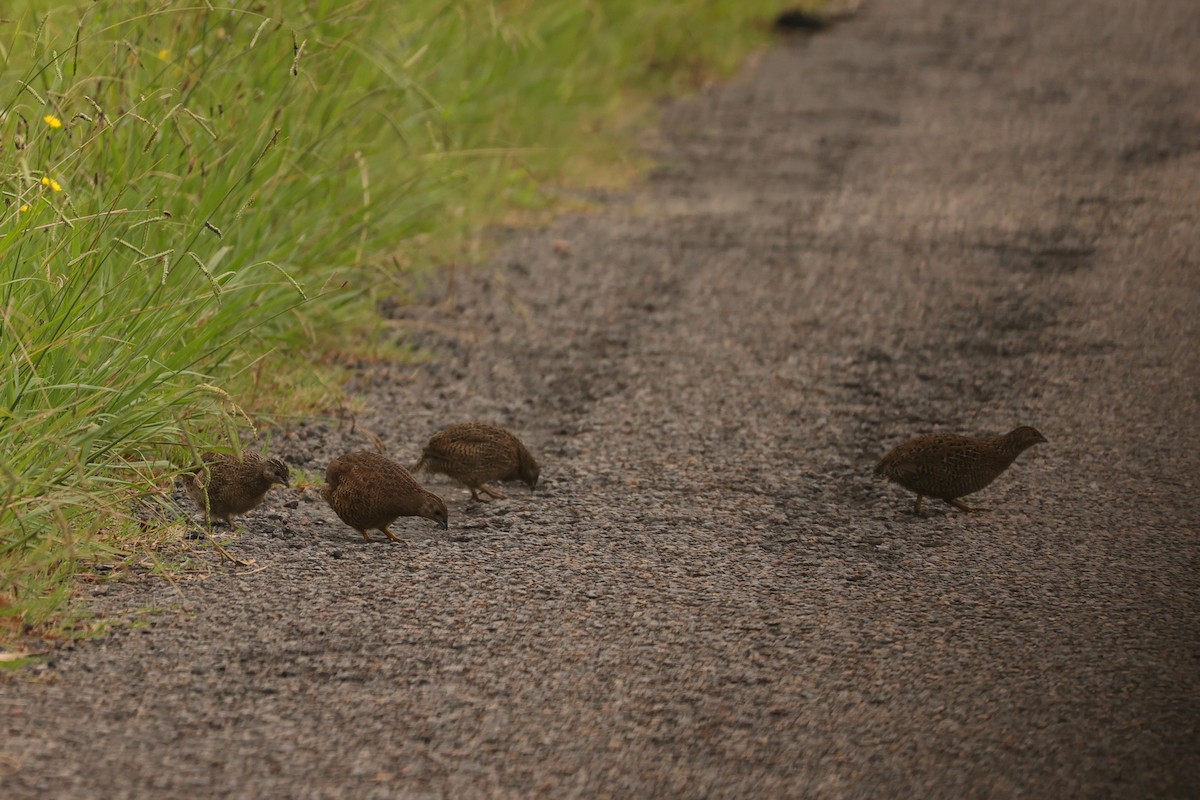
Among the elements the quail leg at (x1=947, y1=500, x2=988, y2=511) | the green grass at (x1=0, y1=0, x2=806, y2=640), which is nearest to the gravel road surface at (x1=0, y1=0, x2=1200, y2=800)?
the quail leg at (x1=947, y1=500, x2=988, y2=511)

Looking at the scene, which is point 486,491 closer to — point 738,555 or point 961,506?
point 738,555

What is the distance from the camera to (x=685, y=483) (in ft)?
18.1

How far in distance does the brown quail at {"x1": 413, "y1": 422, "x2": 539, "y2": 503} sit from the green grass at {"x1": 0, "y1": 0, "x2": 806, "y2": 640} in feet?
2.28

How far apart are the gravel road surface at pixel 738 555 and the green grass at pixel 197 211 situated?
13.1 inches

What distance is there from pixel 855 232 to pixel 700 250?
922 mm

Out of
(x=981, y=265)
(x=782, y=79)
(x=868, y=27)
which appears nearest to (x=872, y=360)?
(x=981, y=265)

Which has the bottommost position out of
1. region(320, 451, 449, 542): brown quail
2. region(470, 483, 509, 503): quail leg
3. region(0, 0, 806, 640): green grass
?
region(470, 483, 509, 503): quail leg

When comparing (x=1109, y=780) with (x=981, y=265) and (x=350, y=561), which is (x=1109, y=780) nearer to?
(x=350, y=561)

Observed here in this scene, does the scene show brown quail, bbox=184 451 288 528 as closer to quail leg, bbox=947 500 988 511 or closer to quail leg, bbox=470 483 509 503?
quail leg, bbox=470 483 509 503

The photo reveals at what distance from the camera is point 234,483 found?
489 centimetres

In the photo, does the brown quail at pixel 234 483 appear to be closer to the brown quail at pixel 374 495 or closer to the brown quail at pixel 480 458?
the brown quail at pixel 374 495

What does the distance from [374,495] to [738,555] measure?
1.18 metres

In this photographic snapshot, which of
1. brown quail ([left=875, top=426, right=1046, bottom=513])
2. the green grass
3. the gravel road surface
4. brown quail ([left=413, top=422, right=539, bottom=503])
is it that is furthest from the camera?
brown quail ([left=413, top=422, right=539, bottom=503])

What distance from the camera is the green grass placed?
4.44 metres
